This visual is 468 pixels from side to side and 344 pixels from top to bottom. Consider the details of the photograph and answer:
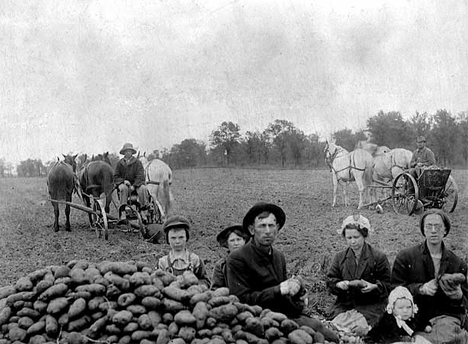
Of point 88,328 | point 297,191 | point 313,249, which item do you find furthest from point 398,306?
point 297,191

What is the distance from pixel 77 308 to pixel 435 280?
7.91ft

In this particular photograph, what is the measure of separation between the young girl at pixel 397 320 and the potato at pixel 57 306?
2176 mm

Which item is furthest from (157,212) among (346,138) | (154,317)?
(346,138)

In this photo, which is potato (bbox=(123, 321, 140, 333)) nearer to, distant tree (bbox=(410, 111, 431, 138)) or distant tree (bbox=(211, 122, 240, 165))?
distant tree (bbox=(211, 122, 240, 165))

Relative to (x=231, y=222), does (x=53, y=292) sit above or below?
above

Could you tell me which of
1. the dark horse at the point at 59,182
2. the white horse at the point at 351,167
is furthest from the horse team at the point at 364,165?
the dark horse at the point at 59,182

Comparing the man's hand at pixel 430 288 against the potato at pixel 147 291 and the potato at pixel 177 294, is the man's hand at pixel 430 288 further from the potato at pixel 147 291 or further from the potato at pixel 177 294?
the potato at pixel 147 291

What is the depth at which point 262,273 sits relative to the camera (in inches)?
127

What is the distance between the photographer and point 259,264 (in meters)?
3.24

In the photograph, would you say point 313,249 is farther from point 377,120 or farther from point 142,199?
point 377,120

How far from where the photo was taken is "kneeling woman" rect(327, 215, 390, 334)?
367cm

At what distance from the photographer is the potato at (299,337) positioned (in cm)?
270

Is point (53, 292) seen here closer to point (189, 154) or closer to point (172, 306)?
point (172, 306)

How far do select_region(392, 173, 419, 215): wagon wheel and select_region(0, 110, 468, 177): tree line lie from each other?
140 inches
